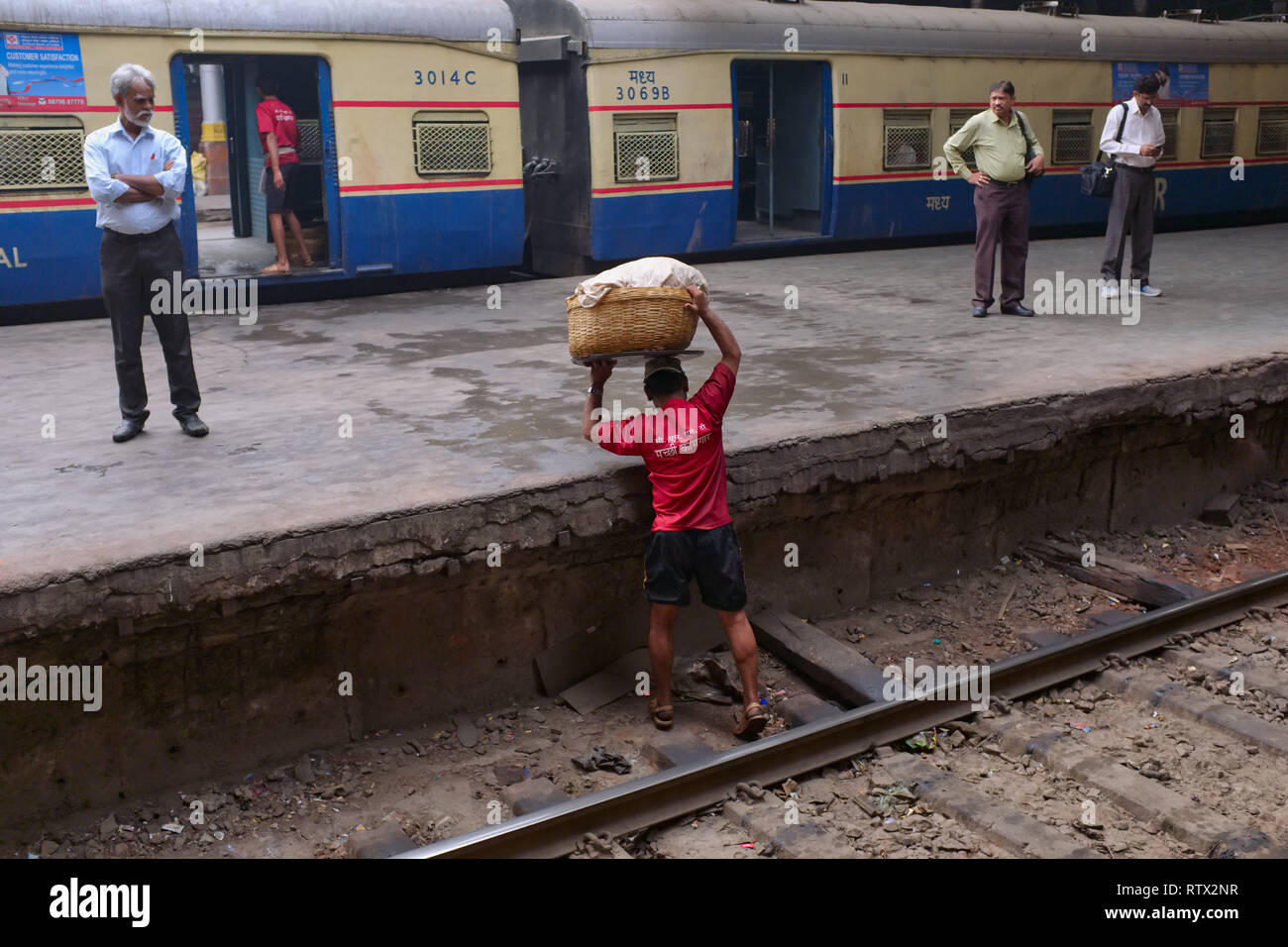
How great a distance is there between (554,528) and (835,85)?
905 cm

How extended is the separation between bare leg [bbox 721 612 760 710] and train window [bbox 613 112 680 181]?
741 centimetres

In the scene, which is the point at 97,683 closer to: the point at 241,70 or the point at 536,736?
the point at 536,736

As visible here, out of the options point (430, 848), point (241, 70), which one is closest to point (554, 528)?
point (430, 848)

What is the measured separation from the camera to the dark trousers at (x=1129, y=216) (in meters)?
9.96

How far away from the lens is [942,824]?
4.40 metres

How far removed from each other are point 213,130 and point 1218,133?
15044 millimetres

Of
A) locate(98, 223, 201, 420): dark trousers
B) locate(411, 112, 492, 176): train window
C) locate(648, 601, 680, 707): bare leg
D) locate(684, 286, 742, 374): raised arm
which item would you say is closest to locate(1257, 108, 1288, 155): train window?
locate(411, 112, 492, 176): train window

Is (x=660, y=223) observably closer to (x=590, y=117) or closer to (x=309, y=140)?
(x=590, y=117)

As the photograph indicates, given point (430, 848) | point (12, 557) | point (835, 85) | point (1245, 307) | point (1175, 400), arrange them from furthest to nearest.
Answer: point (835, 85) < point (1245, 307) < point (1175, 400) < point (12, 557) < point (430, 848)

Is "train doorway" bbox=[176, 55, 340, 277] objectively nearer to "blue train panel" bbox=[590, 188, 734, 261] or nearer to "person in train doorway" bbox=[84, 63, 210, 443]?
"blue train panel" bbox=[590, 188, 734, 261]

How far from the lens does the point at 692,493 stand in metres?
5.07

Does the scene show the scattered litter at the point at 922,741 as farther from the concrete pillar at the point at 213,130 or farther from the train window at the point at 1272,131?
the concrete pillar at the point at 213,130

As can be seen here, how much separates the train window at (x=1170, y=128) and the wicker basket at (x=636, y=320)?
12418 mm

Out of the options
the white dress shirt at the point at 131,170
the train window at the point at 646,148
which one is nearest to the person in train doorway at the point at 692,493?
the white dress shirt at the point at 131,170
